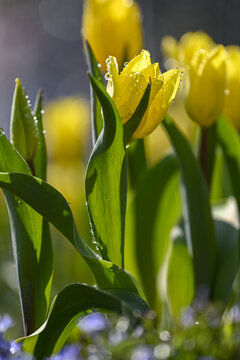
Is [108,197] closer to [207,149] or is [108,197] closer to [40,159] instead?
[40,159]

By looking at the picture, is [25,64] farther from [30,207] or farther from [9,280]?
[30,207]

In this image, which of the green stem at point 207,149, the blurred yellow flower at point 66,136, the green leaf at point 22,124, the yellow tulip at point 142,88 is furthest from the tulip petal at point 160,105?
the blurred yellow flower at point 66,136

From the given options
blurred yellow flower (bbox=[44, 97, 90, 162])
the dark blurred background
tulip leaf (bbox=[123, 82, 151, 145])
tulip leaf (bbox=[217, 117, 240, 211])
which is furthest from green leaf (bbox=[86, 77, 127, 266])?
the dark blurred background

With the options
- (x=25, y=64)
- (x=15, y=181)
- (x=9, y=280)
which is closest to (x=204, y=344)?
(x=15, y=181)

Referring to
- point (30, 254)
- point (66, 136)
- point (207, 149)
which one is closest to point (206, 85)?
point (207, 149)

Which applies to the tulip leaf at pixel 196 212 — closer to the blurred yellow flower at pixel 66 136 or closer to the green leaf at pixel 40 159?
the green leaf at pixel 40 159
